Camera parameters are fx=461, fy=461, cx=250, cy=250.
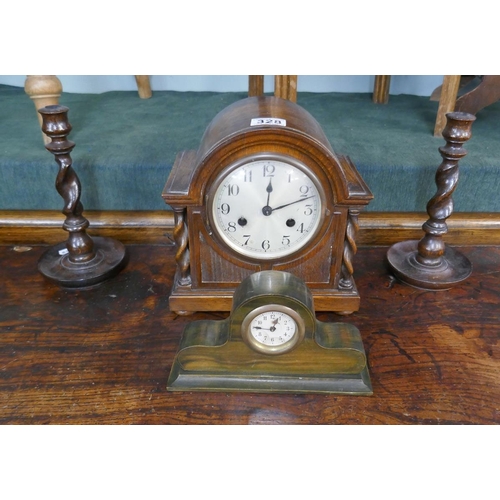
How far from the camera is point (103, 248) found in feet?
3.78

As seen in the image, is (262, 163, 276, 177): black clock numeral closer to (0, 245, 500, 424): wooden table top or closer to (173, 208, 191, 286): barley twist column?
(173, 208, 191, 286): barley twist column

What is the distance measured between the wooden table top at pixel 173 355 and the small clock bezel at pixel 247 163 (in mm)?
Result: 186

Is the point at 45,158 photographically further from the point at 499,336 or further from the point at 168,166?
the point at 499,336

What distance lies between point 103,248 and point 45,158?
29cm

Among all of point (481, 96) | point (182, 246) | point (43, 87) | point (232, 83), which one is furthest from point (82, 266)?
point (481, 96)

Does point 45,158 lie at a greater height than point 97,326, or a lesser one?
greater

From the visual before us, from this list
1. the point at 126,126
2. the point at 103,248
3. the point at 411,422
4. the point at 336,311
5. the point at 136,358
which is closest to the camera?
the point at 411,422

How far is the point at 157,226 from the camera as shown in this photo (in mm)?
1228

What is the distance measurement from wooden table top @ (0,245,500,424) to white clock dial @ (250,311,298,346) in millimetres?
103

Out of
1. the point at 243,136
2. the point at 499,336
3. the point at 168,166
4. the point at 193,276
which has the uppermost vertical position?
the point at 243,136

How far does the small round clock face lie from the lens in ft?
2.76

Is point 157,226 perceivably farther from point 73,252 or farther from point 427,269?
point 427,269

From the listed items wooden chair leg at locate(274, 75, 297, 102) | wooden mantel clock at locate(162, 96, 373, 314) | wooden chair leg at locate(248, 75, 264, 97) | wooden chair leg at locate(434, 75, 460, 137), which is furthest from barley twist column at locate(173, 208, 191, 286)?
wooden chair leg at locate(434, 75, 460, 137)

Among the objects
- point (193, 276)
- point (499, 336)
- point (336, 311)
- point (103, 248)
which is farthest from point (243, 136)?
point (499, 336)
